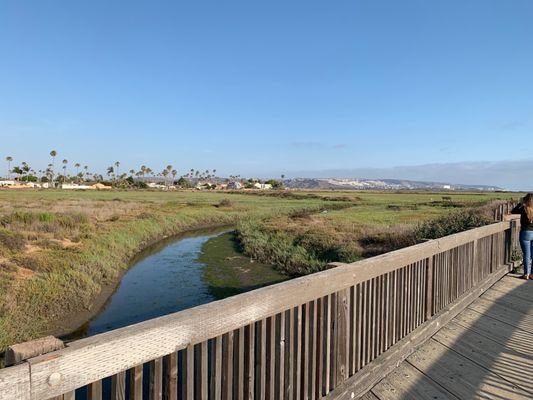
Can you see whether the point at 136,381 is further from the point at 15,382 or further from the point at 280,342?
the point at 280,342

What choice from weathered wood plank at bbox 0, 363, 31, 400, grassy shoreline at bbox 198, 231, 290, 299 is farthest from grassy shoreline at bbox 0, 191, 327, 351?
weathered wood plank at bbox 0, 363, 31, 400

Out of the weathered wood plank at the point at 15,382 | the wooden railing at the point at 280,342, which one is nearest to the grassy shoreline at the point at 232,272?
the wooden railing at the point at 280,342

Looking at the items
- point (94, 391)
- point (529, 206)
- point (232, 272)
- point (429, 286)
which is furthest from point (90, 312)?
point (529, 206)

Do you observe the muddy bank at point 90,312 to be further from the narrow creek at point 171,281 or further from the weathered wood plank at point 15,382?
the weathered wood plank at point 15,382

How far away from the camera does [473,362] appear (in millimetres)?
4281

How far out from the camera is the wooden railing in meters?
1.83

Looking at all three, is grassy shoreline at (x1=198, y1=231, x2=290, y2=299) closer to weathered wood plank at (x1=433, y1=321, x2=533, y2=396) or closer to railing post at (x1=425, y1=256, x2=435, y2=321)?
railing post at (x1=425, y1=256, x2=435, y2=321)

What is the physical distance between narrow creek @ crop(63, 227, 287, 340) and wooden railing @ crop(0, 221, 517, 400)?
906cm

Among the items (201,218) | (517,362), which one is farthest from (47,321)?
(201,218)

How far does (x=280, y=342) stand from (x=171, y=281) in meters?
14.6

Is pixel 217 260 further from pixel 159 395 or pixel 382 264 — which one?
pixel 159 395

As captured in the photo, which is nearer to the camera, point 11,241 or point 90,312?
point 90,312

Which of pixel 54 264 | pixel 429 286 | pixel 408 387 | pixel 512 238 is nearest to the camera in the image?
pixel 408 387

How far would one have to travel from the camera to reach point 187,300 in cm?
1403
